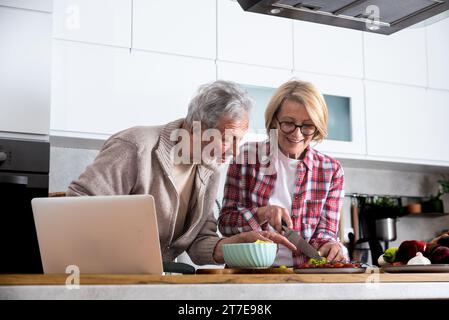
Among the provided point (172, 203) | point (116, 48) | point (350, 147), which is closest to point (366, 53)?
point (350, 147)

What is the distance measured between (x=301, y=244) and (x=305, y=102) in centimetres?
60

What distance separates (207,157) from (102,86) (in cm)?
103

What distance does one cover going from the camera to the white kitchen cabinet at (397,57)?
3.81 metres

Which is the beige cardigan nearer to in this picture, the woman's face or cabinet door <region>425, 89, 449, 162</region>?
the woman's face

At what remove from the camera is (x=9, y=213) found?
2.63 m

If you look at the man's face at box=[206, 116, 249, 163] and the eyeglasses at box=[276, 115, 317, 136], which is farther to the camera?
the eyeglasses at box=[276, 115, 317, 136]

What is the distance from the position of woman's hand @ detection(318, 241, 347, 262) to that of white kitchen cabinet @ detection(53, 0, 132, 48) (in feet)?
4.79

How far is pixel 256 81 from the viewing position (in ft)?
11.3

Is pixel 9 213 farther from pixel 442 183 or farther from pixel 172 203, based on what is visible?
pixel 442 183

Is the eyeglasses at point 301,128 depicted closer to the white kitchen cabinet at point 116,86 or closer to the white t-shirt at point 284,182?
the white t-shirt at point 284,182

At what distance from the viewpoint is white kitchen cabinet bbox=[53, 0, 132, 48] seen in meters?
3.05

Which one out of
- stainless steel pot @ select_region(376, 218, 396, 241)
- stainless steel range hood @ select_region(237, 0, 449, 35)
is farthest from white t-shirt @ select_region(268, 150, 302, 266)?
stainless steel pot @ select_region(376, 218, 396, 241)

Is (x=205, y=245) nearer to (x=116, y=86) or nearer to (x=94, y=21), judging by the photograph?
(x=116, y=86)
